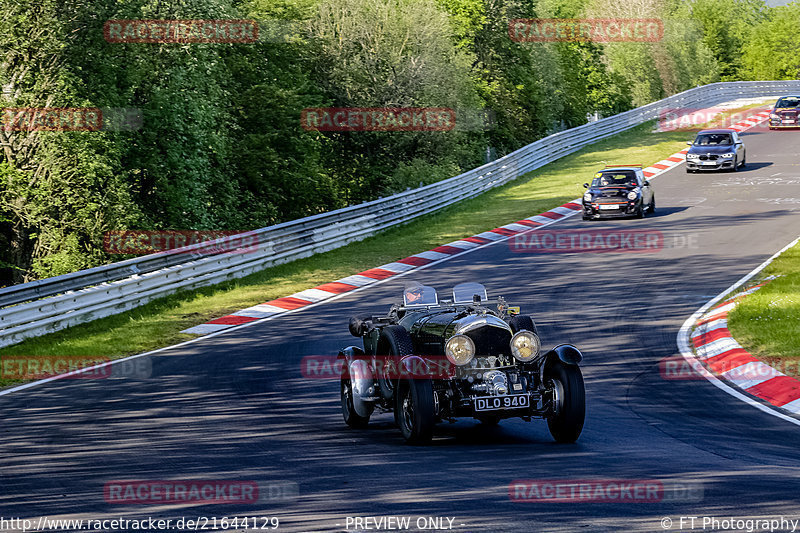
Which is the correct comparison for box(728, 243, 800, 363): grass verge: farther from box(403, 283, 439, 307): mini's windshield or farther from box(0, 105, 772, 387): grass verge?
box(0, 105, 772, 387): grass verge

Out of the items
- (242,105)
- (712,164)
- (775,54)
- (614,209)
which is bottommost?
(614,209)

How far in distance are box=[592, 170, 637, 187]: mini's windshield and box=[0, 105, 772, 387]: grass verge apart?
276 centimetres

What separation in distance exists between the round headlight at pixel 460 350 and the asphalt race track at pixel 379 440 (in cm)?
90

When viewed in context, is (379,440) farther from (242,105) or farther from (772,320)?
(242,105)

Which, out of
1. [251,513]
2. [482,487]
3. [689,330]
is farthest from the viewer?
[689,330]

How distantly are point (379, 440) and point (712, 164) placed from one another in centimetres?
3127

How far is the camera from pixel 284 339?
17.2 m

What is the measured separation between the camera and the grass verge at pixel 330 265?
57.9 feet

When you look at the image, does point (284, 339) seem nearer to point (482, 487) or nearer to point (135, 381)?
point (135, 381)

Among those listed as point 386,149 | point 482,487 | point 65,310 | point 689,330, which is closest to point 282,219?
point 386,149

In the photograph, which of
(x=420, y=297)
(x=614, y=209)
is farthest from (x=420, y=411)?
(x=614, y=209)

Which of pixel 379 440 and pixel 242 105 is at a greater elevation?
pixel 242 105

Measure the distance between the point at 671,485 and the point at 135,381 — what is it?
9091 millimetres

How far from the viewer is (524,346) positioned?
9758 mm
